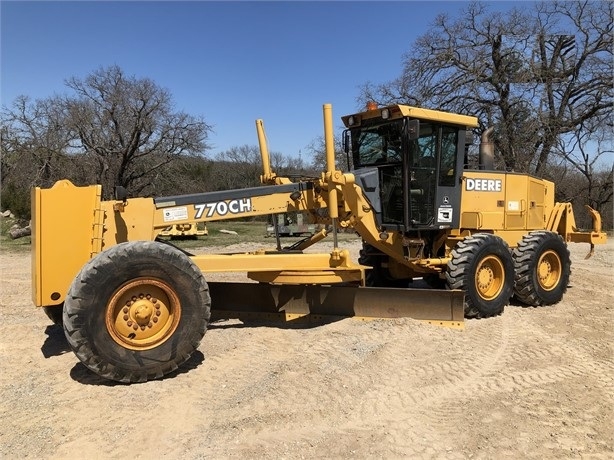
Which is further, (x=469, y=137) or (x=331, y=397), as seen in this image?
(x=469, y=137)

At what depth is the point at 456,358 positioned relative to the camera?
17.4 ft

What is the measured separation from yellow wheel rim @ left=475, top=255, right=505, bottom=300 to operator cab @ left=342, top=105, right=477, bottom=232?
744mm

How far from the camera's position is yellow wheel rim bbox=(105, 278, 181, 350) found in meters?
4.60

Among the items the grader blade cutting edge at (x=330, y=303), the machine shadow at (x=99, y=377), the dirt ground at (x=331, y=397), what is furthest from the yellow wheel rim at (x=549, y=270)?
the machine shadow at (x=99, y=377)

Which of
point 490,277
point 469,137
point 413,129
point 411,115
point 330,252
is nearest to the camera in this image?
point 330,252

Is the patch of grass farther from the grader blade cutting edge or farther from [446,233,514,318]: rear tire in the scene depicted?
[446,233,514,318]: rear tire

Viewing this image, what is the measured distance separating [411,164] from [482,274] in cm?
176

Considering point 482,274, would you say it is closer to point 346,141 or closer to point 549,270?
point 549,270

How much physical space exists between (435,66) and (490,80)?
2745mm

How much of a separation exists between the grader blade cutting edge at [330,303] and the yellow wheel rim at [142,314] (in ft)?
6.00

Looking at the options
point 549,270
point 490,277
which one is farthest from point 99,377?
point 549,270

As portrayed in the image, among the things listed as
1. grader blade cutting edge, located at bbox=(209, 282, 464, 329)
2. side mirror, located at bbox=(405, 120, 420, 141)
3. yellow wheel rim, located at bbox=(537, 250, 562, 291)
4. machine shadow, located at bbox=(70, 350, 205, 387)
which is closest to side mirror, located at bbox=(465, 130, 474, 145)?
side mirror, located at bbox=(405, 120, 420, 141)

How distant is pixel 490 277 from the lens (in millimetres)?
7332

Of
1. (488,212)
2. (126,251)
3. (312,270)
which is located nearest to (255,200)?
(312,270)
